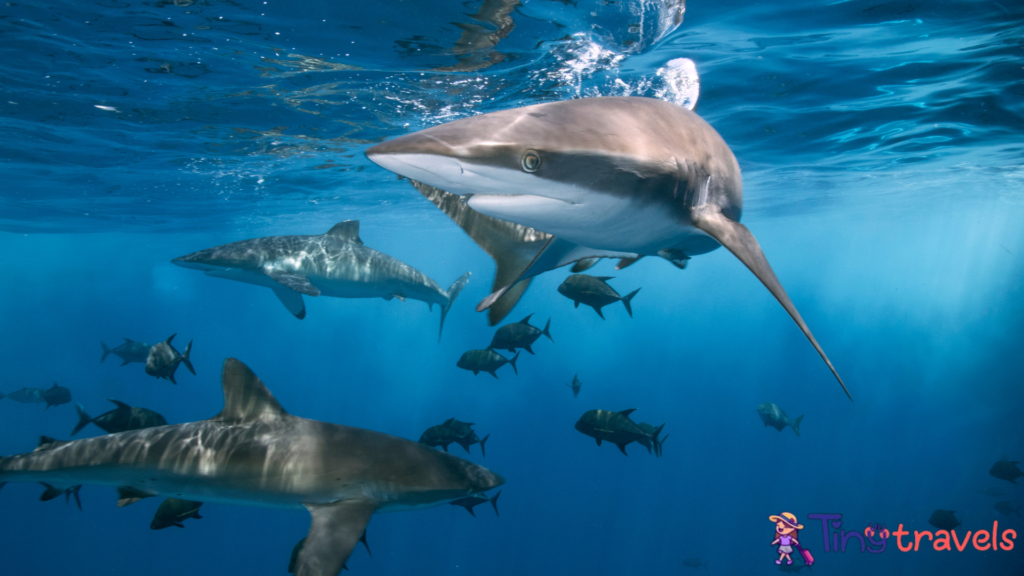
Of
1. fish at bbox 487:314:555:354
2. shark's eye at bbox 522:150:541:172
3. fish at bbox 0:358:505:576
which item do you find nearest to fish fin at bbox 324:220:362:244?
Answer: fish at bbox 487:314:555:354

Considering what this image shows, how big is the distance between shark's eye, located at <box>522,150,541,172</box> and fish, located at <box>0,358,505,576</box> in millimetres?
3241

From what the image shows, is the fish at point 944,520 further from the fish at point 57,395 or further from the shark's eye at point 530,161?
the fish at point 57,395

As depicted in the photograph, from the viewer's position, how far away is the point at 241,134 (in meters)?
13.6

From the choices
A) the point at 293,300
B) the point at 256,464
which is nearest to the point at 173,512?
the point at 256,464

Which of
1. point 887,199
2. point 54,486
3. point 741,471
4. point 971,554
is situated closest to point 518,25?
point 54,486

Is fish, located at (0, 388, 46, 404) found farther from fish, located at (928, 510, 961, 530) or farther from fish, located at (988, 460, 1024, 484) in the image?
fish, located at (988, 460, 1024, 484)

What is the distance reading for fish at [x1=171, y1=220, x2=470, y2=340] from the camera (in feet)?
28.0

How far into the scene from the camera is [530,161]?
1.72 meters

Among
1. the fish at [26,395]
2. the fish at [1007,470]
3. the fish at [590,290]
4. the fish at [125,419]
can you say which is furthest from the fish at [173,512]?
the fish at [1007,470]

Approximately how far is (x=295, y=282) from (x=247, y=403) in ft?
13.6

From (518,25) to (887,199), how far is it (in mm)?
28515

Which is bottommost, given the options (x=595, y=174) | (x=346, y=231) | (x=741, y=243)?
(x=346, y=231)

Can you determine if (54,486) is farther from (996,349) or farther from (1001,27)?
(996,349)

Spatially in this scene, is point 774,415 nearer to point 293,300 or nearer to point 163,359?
point 293,300
